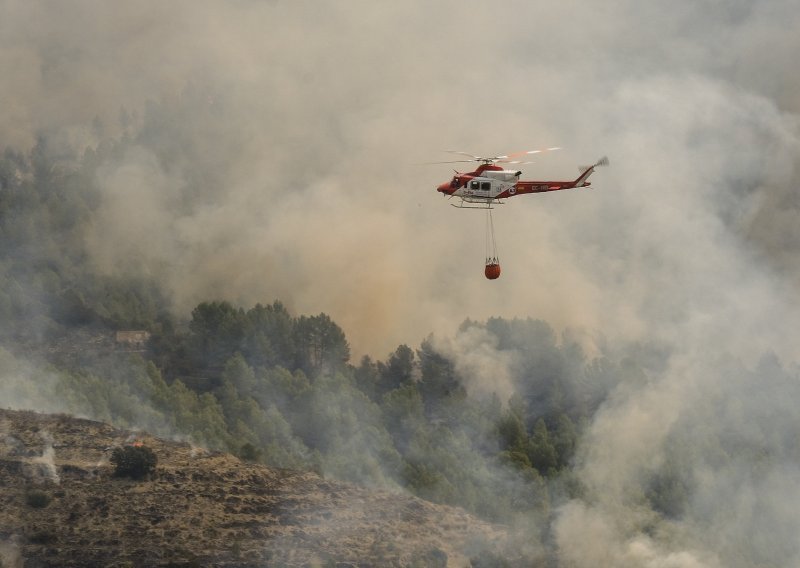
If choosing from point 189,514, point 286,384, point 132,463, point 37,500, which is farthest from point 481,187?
point 286,384

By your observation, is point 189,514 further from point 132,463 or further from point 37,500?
point 37,500

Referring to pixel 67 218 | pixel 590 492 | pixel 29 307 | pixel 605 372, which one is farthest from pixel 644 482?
pixel 67 218

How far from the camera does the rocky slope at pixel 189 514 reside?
4286 inches

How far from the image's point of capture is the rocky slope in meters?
109

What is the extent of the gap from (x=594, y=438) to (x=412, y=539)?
31255 mm

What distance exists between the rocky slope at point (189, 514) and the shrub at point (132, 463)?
1.72ft

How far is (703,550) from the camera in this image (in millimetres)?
123812

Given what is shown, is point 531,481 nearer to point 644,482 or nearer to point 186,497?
point 644,482

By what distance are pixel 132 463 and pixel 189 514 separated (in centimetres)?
527

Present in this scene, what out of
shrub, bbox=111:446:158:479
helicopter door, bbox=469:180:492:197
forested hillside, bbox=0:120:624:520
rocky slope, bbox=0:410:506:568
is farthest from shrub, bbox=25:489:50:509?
helicopter door, bbox=469:180:492:197

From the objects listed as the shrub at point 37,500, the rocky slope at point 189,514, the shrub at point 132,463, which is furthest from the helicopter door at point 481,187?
the shrub at point 37,500

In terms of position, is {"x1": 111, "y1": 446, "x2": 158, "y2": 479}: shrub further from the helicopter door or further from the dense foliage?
the helicopter door

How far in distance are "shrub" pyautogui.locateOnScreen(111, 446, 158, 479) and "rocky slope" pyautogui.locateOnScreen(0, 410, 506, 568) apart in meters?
0.52

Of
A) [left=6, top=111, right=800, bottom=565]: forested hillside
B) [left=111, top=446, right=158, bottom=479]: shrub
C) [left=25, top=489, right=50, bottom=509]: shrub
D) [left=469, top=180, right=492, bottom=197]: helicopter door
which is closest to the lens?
[left=25, top=489, right=50, bottom=509]: shrub
